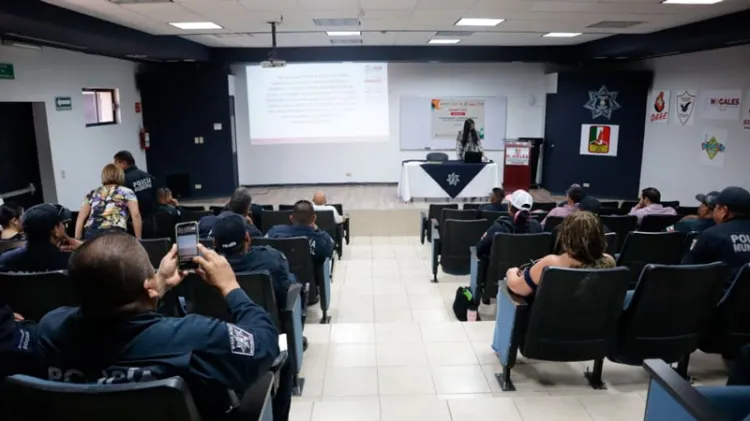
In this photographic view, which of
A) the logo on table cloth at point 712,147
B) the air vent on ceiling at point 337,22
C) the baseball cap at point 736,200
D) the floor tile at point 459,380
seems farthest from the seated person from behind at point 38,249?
the logo on table cloth at point 712,147

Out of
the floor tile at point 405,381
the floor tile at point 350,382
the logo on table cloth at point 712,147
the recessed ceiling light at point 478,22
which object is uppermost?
the recessed ceiling light at point 478,22

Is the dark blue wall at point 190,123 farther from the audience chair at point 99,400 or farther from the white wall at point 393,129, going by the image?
the audience chair at point 99,400

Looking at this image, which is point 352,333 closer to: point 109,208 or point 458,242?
point 458,242

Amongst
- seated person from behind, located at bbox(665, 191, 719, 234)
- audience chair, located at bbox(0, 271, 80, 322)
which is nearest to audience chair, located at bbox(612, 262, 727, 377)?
seated person from behind, located at bbox(665, 191, 719, 234)

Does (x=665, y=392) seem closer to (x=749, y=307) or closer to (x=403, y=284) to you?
(x=749, y=307)

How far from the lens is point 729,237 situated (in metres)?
3.03

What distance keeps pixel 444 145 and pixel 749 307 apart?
863 cm

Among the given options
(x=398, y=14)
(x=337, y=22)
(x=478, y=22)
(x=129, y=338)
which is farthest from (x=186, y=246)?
(x=478, y=22)

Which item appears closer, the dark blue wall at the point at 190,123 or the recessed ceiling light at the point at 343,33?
the recessed ceiling light at the point at 343,33

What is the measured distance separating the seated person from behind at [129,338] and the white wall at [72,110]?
613 centimetres

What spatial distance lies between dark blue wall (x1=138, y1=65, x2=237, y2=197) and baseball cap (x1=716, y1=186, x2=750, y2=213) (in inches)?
347

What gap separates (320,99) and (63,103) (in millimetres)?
4399

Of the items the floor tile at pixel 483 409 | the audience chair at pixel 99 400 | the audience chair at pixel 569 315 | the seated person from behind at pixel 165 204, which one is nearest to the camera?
the audience chair at pixel 99 400

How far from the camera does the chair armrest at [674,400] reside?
5.36 ft
